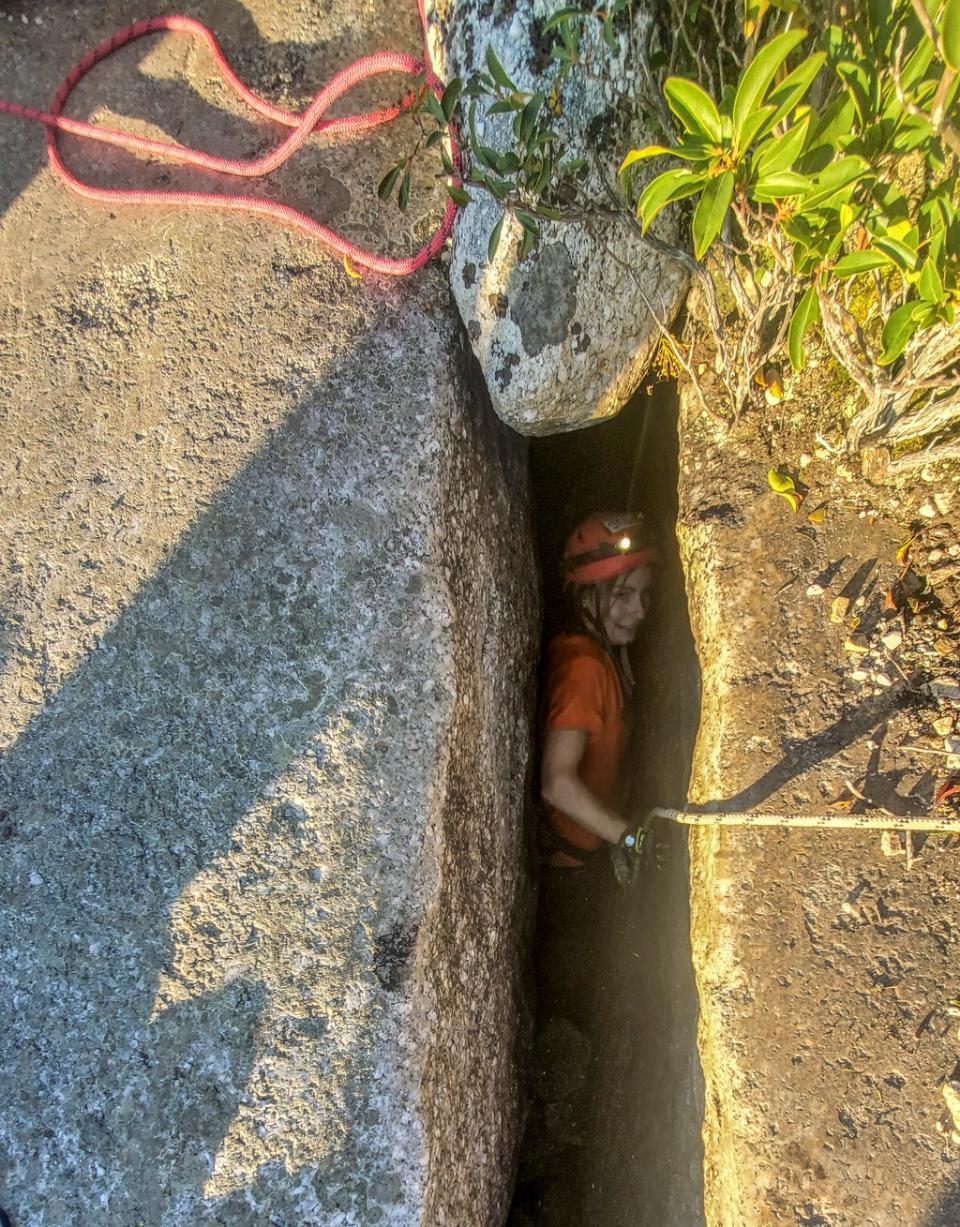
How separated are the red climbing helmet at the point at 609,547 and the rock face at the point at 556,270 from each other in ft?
2.15

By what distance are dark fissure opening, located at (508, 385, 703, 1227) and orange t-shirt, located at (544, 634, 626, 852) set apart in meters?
0.11

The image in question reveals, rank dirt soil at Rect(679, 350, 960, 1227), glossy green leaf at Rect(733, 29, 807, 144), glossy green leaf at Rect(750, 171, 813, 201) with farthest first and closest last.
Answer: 1. dirt soil at Rect(679, 350, 960, 1227)
2. glossy green leaf at Rect(750, 171, 813, 201)
3. glossy green leaf at Rect(733, 29, 807, 144)

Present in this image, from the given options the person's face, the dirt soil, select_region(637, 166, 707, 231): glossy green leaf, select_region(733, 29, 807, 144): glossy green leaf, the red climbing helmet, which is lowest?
the dirt soil

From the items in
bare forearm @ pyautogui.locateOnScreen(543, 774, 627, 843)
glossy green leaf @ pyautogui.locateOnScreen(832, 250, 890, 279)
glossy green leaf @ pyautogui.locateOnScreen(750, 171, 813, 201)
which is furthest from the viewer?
bare forearm @ pyautogui.locateOnScreen(543, 774, 627, 843)

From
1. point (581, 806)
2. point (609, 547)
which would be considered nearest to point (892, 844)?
point (581, 806)

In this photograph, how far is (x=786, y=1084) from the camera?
1.89 m

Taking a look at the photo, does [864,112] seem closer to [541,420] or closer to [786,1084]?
[541,420]

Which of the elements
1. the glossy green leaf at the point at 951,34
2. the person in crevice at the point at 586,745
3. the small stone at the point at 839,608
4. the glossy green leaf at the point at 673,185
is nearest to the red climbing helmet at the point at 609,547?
the person in crevice at the point at 586,745

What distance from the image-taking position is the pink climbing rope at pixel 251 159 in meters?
2.10

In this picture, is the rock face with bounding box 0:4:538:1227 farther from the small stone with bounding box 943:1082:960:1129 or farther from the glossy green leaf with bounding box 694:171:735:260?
the small stone with bounding box 943:1082:960:1129

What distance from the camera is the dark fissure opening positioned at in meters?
2.35

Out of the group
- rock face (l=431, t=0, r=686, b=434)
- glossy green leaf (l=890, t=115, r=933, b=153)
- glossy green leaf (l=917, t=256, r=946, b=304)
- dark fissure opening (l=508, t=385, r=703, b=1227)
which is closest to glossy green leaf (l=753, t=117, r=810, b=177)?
glossy green leaf (l=890, t=115, r=933, b=153)

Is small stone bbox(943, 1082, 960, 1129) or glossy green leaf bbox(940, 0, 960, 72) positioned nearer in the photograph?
glossy green leaf bbox(940, 0, 960, 72)

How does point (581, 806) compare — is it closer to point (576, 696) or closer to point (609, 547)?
point (576, 696)
